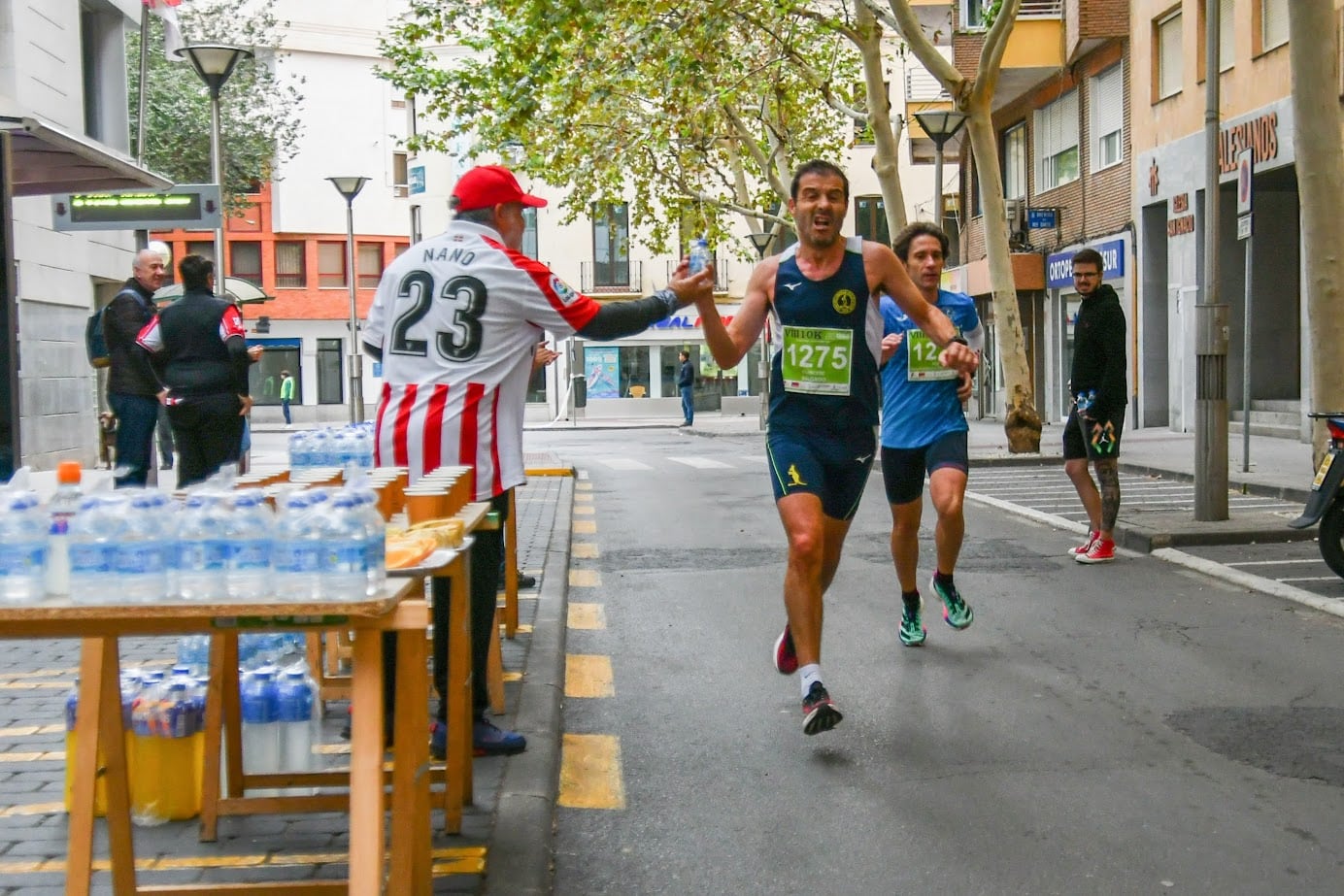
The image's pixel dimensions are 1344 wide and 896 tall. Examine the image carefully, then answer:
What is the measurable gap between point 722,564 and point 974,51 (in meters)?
22.0

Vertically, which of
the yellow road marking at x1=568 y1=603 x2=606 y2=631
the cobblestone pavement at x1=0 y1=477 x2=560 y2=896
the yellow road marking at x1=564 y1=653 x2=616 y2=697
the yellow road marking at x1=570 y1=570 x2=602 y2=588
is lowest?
the yellow road marking at x1=564 y1=653 x2=616 y2=697

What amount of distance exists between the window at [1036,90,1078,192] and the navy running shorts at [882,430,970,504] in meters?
25.4

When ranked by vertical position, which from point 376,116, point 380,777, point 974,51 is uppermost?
point 376,116

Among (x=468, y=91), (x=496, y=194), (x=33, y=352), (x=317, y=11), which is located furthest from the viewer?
(x=317, y=11)

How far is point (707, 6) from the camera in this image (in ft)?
66.4

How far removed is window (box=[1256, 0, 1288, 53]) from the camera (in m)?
22.1

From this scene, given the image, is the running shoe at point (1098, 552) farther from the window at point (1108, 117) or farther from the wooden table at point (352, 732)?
the window at point (1108, 117)

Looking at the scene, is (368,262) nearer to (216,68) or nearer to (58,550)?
(216,68)

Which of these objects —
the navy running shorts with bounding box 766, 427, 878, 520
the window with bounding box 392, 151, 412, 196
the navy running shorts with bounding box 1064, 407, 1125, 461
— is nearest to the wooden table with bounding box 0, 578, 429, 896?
the navy running shorts with bounding box 766, 427, 878, 520

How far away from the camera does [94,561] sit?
3.11 meters

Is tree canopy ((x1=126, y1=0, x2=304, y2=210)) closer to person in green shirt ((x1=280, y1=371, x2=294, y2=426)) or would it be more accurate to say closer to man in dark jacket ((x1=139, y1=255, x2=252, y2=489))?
person in green shirt ((x1=280, y1=371, x2=294, y2=426))

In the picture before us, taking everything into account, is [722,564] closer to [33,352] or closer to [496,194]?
[496,194]

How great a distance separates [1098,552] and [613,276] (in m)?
47.5

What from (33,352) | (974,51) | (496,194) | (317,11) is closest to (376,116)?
(317,11)
